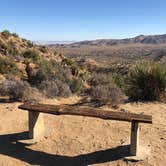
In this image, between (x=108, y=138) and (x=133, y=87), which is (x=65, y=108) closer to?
(x=108, y=138)

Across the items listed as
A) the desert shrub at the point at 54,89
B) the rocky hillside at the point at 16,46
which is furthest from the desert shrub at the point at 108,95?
the rocky hillside at the point at 16,46

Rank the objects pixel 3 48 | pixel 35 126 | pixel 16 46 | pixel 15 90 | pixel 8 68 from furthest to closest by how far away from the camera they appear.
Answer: pixel 16 46, pixel 3 48, pixel 8 68, pixel 15 90, pixel 35 126

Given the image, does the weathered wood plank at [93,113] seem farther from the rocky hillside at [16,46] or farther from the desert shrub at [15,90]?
the rocky hillside at [16,46]

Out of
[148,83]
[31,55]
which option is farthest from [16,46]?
[148,83]

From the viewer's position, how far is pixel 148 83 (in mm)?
9547

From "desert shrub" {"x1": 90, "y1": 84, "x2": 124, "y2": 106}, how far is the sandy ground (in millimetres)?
1369

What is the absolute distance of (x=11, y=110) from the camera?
26.7 feet

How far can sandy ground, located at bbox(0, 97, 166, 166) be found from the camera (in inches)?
211

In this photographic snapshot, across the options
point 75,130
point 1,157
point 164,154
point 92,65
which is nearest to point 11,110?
point 75,130

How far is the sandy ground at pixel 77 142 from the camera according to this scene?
5363mm

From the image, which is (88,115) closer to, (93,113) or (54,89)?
(93,113)

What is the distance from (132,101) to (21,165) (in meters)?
4.86

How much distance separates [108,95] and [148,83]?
4.66 feet

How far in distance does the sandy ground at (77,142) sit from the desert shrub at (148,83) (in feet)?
5.45
